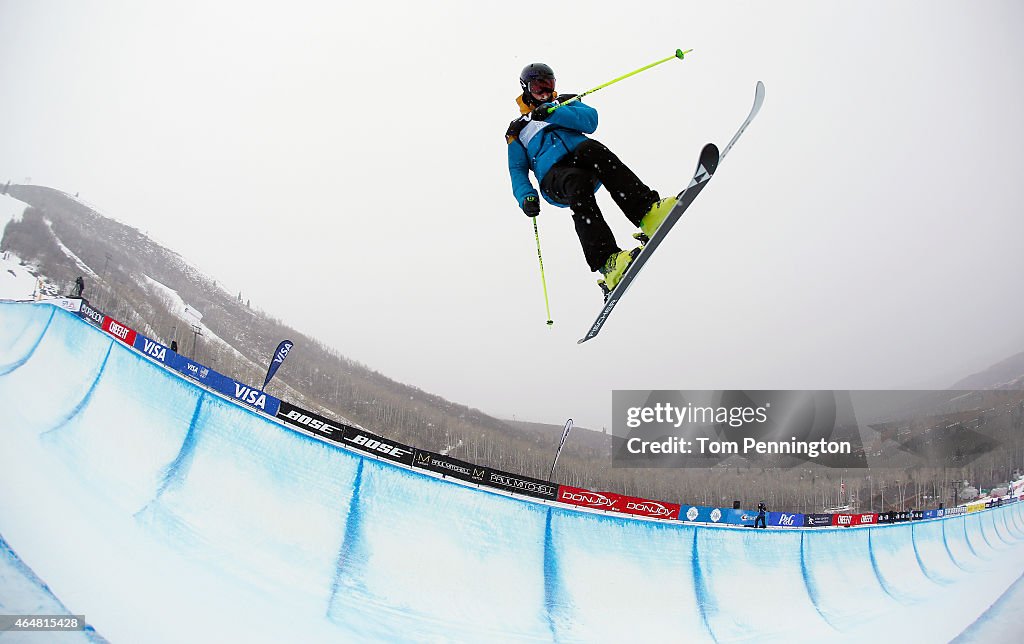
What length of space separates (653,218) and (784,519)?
16.6 metres

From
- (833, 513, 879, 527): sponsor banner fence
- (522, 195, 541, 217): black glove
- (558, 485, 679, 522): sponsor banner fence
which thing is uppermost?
(522, 195, 541, 217): black glove

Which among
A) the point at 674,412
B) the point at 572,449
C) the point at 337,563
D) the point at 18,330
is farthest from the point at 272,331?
the point at 337,563

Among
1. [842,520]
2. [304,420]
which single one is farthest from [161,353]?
[842,520]

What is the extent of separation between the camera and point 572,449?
214 ft

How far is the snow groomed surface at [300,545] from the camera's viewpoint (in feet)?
12.0

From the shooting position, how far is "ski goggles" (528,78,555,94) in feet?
11.0

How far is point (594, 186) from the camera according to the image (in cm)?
326

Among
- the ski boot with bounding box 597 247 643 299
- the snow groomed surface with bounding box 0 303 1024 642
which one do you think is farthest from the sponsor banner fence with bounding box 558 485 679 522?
the ski boot with bounding box 597 247 643 299

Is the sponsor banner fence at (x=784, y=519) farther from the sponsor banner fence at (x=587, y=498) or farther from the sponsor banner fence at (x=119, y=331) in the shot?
the sponsor banner fence at (x=119, y=331)

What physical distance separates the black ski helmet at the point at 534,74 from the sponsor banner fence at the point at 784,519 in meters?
15.9

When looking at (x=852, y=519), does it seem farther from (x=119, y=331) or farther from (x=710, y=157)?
(x=119, y=331)

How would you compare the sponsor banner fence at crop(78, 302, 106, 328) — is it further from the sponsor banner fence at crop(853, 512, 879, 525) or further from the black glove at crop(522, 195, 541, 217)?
the sponsor banner fence at crop(853, 512, 879, 525)

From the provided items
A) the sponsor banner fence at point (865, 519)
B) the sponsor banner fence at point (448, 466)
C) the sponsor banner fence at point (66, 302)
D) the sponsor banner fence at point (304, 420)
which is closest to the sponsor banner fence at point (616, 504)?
the sponsor banner fence at point (448, 466)

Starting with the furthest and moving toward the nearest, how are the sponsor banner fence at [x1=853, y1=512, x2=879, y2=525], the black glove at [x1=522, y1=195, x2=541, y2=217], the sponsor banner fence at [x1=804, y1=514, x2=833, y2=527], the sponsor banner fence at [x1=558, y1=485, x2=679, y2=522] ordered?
1. the sponsor banner fence at [x1=853, y1=512, x2=879, y2=525]
2. the sponsor banner fence at [x1=804, y1=514, x2=833, y2=527]
3. the sponsor banner fence at [x1=558, y1=485, x2=679, y2=522]
4. the black glove at [x1=522, y1=195, x2=541, y2=217]
